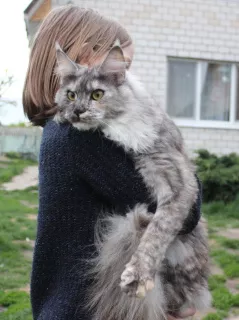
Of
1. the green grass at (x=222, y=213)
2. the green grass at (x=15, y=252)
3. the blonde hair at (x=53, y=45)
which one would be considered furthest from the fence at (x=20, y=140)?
the blonde hair at (x=53, y=45)

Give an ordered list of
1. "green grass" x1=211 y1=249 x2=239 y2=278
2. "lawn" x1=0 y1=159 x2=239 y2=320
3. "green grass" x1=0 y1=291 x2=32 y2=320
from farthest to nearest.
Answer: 1. "green grass" x1=211 y1=249 x2=239 y2=278
2. "lawn" x1=0 y1=159 x2=239 y2=320
3. "green grass" x1=0 y1=291 x2=32 y2=320

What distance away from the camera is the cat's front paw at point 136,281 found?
1851 millimetres

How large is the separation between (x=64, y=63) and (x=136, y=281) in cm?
88

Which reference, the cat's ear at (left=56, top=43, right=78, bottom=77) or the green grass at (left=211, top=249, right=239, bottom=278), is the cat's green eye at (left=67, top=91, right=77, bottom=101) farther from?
the green grass at (left=211, top=249, right=239, bottom=278)

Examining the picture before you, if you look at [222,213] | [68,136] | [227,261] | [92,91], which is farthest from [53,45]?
[222,213]

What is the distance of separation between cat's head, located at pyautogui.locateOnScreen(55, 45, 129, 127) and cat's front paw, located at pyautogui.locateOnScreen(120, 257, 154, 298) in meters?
0.59

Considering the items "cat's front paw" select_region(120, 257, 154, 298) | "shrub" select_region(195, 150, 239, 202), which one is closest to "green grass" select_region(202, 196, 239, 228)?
"shrub" select_region(195, 150, 239, 202)

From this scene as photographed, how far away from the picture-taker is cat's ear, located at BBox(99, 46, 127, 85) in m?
2.07

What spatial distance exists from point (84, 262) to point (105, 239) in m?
0.12

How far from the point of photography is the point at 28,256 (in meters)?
6.70

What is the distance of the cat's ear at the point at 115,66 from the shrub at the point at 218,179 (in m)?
6.91

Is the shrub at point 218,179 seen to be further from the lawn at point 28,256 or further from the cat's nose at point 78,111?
the cat's nose at point 78,111

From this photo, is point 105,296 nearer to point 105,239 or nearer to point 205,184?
point 105,239

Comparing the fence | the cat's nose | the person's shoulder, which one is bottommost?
the fence
